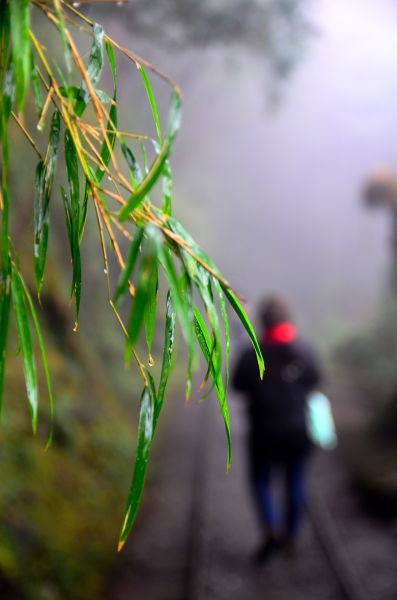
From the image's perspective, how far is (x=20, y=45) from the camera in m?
1.07

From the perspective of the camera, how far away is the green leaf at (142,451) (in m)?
1.30

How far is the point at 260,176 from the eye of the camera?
183 feet

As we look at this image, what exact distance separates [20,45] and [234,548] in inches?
303

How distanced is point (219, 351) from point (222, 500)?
8.87m

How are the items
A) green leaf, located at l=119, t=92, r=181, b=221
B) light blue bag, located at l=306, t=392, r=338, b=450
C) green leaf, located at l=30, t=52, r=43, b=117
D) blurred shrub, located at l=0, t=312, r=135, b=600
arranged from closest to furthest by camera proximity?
green leaf, located at l=119, t=92, r=181, b=221, green leaf, located at l=30, t=52, r=43, b=117, light blue bag, located at l=306, t=392, r=338, b=450, blurred shrub, located at l=0, t=312, r=135, b=600

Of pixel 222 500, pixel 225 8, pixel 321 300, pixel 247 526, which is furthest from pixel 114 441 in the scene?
pixel 321 300

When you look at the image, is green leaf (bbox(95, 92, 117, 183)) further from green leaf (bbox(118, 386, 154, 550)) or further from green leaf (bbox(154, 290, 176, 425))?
green leaf (bbox(118, 386, 154, 550))

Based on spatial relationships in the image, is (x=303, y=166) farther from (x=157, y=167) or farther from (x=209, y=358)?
(x=157, y=167)

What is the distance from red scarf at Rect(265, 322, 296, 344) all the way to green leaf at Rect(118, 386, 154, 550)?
4.86m

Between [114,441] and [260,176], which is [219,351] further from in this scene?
[260,176]

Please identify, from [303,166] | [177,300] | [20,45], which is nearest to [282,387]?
[177,300]

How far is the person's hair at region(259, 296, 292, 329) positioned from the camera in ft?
20.1

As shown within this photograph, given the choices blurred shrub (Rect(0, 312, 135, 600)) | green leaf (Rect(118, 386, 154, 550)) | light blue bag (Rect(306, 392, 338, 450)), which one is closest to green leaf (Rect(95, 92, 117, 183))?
green leaf (Rect(118, 386, 154, 550))

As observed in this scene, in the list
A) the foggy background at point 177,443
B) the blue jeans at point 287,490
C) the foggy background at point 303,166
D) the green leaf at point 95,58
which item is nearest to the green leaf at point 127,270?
the green leaf at point 95,58
